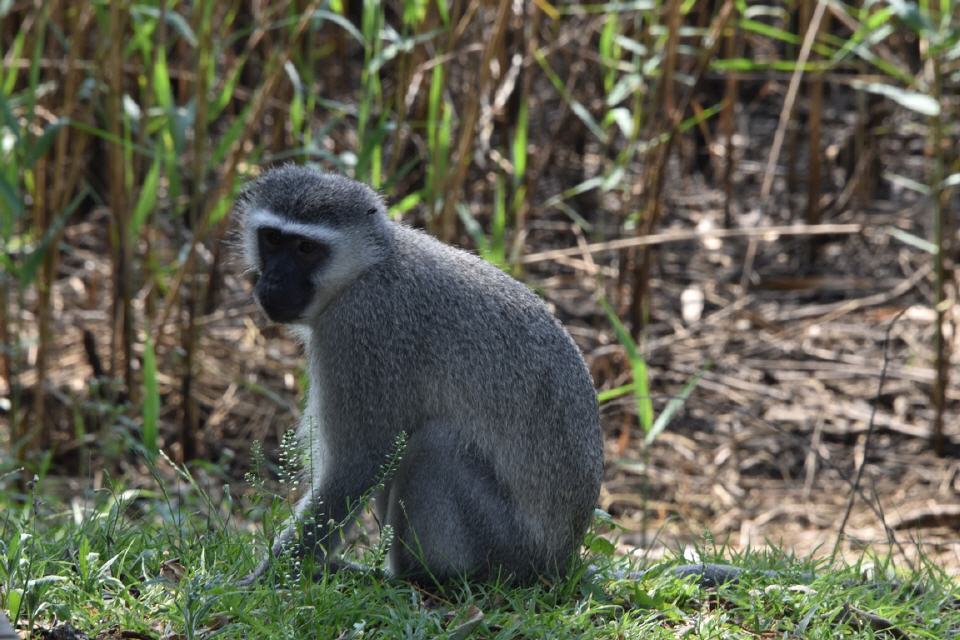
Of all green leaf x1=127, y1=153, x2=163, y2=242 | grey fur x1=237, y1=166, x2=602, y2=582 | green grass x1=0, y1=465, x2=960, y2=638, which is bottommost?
green grass x1=0, y1=465, x2=960, y2=638

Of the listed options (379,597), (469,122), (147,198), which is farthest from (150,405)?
(379,597)

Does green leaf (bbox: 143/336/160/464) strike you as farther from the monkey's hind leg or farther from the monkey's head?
the monkey's hind leg

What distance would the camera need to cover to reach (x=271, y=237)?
4.25 metres

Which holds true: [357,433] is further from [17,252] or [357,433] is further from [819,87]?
[819,87]

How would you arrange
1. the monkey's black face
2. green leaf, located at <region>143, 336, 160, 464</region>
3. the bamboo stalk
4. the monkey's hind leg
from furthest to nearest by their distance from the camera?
the bamboo stalk
green leaf, located at <region>143, 336, 160, 464</region>
the monkey's black face
the monkey's hind leg

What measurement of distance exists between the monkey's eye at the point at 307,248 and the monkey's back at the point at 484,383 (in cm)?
17

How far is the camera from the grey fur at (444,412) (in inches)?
160

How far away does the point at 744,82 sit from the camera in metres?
12.0

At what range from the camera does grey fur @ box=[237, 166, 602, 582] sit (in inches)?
160

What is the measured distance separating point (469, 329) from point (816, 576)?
1.41m

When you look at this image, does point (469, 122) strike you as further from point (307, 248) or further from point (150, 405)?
point (307, 248)

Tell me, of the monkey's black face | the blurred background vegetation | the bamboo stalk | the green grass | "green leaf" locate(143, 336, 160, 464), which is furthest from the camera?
the blurred background vegetation

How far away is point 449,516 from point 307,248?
3.21 feet

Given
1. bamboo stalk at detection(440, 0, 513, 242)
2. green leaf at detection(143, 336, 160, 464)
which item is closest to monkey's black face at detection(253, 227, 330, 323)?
green leaf at detection(143, 336, 160, 464)
